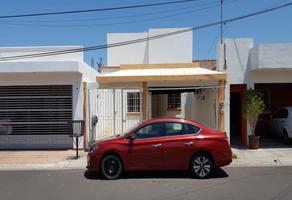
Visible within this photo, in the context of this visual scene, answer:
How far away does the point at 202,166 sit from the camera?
10617 mm

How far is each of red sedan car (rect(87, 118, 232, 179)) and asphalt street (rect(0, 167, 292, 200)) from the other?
316mm

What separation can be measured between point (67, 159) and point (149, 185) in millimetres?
5165

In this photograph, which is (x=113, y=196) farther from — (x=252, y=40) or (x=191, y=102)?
(x=191, y=102)

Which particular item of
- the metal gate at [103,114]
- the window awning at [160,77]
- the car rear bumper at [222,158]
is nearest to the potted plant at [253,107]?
the window awning at [160,77]

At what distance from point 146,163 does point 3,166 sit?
515 cm

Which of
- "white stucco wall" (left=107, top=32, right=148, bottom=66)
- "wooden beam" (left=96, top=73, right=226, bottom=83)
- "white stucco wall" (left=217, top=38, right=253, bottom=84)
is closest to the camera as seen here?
"wooden beam" (left=96, top=73, right=226, bottom=83)

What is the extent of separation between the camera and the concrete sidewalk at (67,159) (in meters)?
12.9

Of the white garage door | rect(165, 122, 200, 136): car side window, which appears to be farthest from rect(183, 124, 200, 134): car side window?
the white garage door

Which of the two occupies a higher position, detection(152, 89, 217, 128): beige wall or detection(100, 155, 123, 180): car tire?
detection(152, 89, 217, 128): beige wall

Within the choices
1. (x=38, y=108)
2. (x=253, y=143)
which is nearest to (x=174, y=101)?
(x=253, y=143)

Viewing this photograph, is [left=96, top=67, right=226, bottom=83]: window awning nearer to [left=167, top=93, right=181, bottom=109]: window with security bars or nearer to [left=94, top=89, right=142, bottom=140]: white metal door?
[left=94, top=89, right=142, bottom=140]: white metal door

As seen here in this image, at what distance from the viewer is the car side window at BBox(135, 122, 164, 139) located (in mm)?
10789

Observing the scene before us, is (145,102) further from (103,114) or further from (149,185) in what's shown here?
(149,185)

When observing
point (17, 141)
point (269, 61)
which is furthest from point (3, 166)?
point (269, 61)
